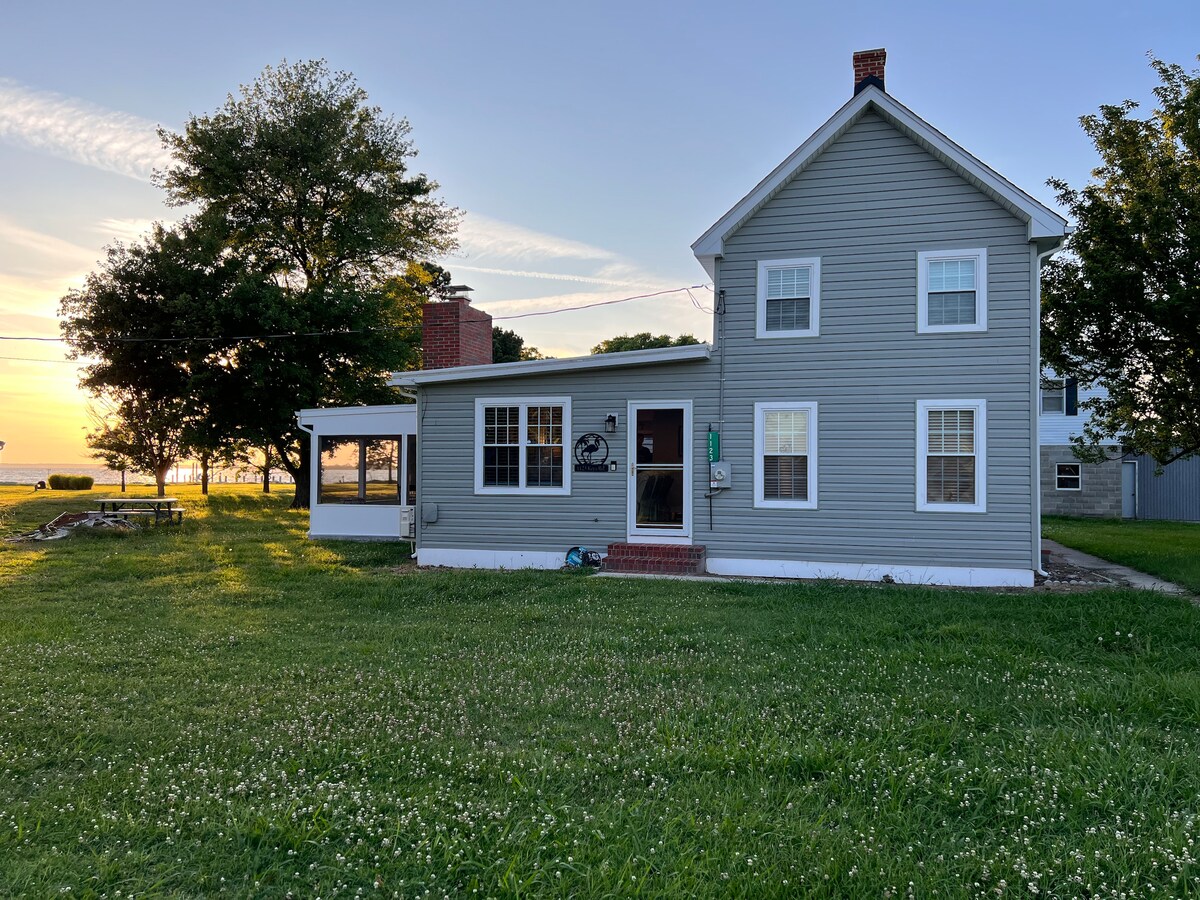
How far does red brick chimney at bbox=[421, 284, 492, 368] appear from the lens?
13914 mm

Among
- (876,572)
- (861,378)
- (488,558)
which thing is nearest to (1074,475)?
(876,572)

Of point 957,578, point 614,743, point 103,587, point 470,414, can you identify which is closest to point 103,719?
point 614,743

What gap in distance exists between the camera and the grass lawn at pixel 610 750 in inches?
132

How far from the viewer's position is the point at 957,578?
11000 millimetres

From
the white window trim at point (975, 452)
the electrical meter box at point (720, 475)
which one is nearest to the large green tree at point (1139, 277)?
the white window trim at point (975, 452)

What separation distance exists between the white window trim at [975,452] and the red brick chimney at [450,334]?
308 inches

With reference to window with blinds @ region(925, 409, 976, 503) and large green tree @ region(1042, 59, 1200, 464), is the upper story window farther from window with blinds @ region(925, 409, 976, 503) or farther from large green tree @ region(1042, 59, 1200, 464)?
window with blinds @ region(925, 409, 976, 503)

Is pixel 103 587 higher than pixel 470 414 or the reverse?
the reverse

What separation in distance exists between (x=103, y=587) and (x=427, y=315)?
675cm

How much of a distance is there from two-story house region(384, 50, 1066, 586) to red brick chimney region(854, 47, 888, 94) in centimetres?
3

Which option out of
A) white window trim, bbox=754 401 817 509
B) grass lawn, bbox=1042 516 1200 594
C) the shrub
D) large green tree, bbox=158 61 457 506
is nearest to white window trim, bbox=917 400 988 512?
white window trim, bbox=754 401 817 509

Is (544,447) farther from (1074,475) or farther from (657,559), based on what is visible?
(1074,475)

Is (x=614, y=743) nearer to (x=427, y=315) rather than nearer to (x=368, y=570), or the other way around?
(x=368, y=570)

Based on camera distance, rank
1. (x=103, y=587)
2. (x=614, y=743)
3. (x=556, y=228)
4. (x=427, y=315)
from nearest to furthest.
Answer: (x=614, y=743) → (x=103, y=587) → (x=427, y=315) → (x=556, y=228)
